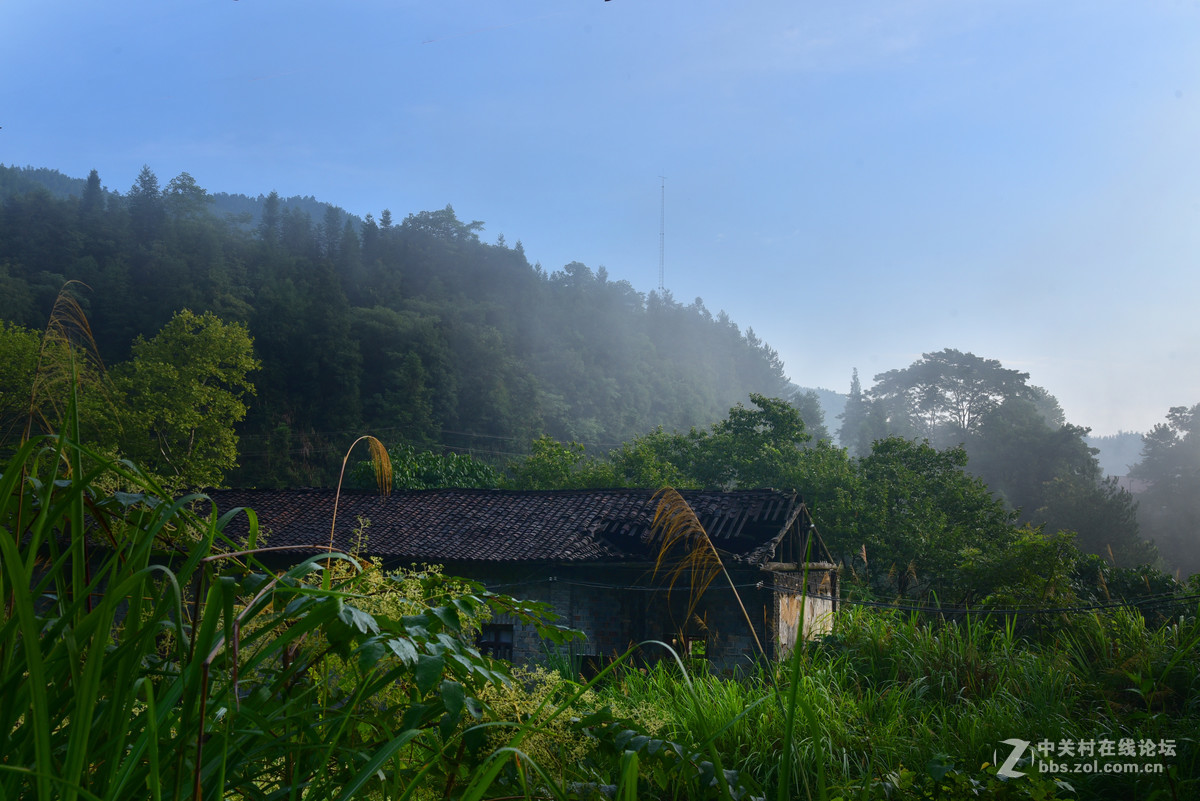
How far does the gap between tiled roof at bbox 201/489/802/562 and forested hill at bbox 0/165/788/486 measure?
86.3 feet

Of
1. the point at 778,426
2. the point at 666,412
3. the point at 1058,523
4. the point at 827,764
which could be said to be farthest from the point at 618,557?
the point at 666,412

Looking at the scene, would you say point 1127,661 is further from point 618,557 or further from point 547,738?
point 618,557

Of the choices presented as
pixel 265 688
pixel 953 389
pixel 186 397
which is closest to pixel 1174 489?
pixel 953 389

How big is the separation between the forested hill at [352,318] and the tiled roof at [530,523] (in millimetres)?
26319

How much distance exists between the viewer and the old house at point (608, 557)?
43.9 feet

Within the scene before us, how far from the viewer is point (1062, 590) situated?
36.5ft

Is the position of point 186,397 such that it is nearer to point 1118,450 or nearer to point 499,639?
point 499,639

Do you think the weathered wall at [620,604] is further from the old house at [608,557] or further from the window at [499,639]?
the window at [499,639]

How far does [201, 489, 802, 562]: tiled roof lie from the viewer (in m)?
14.4

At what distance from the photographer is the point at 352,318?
48844mm

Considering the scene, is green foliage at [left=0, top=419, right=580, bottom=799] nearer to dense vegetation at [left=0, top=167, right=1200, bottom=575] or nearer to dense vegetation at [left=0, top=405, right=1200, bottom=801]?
dense vegetation at [left=0, top=405, right=1200, bottom=801]

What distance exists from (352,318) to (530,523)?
37.0 metres

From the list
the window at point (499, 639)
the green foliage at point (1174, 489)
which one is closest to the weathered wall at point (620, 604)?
the window at point (499, 639)

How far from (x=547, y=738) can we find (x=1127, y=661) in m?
6.33
